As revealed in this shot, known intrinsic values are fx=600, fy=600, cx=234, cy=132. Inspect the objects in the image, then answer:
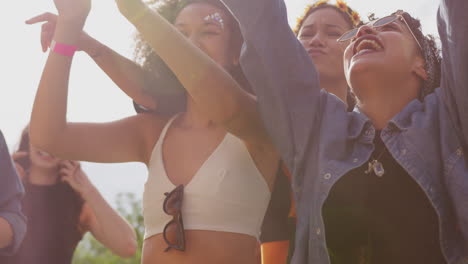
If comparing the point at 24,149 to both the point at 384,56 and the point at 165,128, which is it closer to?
the point at 165,128

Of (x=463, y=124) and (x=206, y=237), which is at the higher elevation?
(x=463, y=124)

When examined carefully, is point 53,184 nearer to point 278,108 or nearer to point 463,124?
point 278,108

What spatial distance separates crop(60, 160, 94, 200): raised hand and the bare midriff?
1881mm

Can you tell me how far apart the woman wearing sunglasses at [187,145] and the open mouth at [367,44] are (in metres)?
0.45

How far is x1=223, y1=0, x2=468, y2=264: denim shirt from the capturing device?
5.83ft

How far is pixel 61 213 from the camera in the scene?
4316 millimetres

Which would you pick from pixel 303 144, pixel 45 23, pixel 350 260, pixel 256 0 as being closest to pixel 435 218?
pixel 350 260

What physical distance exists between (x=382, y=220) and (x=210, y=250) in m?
0.81

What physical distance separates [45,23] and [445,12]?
1.60m

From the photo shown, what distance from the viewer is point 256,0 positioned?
2.06 meters

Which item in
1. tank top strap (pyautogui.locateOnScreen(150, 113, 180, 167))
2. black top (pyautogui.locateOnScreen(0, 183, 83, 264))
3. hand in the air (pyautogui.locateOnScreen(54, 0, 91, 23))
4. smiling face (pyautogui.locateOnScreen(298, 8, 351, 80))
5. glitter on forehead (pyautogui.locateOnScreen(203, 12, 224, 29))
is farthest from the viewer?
black top (pyautogui.locateOnScreen(0, 183, 83, 264))

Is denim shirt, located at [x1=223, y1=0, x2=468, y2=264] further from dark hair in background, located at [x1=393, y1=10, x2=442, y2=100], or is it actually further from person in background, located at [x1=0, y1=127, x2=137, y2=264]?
person in background, located at [x1=0, y1=127, x2=137, y2=264]

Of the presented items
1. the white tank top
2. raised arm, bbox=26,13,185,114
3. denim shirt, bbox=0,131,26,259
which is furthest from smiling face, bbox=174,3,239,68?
denim shirt, bbox=0,131,26,259

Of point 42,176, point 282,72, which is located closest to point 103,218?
point 42,176
